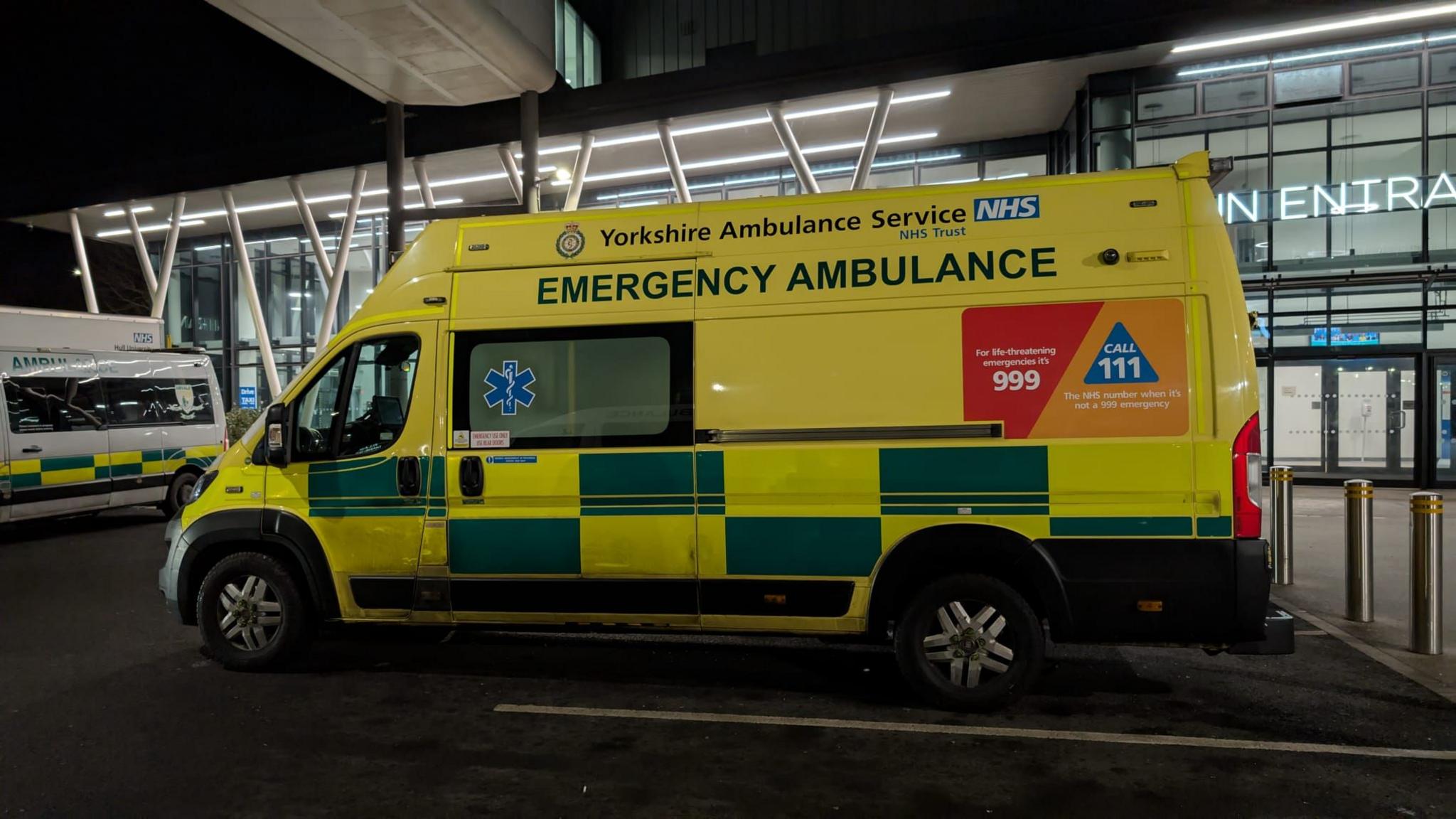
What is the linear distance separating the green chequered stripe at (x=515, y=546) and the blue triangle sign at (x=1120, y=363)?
2.74 m

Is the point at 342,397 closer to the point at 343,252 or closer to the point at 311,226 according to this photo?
the point at 343,252

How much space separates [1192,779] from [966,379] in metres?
1.95

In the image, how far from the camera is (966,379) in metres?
4.30

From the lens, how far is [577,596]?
15.6 ft

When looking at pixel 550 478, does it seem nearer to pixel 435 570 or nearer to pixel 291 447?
pixel 435 570

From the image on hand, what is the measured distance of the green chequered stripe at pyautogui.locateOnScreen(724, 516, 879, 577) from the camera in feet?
14.4

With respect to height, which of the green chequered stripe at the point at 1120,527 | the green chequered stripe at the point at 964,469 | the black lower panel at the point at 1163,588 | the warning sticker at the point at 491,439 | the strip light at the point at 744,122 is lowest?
the black lower panel at the point at 1163,588

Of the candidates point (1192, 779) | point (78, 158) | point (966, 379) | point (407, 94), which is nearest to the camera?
point (1192, 779)

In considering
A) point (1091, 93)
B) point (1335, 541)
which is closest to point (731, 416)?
point (1335, 541)

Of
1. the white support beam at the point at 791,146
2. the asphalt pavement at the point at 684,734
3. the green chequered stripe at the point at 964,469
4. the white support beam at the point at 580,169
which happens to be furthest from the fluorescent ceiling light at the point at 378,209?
the green chequered stripe at the point at 964,469

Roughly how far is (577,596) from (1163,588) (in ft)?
9.63

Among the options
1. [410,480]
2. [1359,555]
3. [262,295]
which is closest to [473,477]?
[410,480]

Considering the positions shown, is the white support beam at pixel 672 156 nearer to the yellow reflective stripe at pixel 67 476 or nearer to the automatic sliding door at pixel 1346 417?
the yellow reflective stripe at pixel 67 476

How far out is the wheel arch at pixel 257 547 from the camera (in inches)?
196
